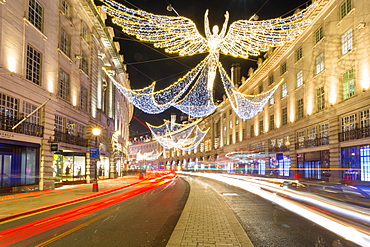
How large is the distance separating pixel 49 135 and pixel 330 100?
83.2 ft

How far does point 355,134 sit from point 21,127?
25273mm

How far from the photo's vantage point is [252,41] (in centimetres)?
1781

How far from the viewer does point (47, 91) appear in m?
22.6

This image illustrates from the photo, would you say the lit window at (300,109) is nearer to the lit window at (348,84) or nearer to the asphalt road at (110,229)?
the lit window at (348,84)

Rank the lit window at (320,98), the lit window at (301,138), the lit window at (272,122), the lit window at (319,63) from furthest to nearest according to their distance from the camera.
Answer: the lit window at (272,122), the lit window at (301,138), the lit window at (319,63), the lit window at (320,98)

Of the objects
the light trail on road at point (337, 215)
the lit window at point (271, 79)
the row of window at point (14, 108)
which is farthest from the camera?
the lit window at point (271, 79)

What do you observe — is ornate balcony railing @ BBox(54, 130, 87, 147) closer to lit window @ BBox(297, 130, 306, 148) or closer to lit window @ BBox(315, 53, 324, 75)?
lit window @ BBox(297, 130, 306, 148)

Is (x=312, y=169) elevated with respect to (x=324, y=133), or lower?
lower

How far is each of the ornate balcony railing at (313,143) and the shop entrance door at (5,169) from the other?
Result: 2734 cm

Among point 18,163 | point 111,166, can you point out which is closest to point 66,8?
point 18,163

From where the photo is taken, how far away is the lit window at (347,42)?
→ 1028 inches

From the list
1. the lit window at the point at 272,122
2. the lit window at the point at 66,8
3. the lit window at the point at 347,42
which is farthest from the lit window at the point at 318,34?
the lit window at the point at 66,8

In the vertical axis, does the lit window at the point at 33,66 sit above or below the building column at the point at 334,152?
above

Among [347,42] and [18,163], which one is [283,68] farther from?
[18,163]
